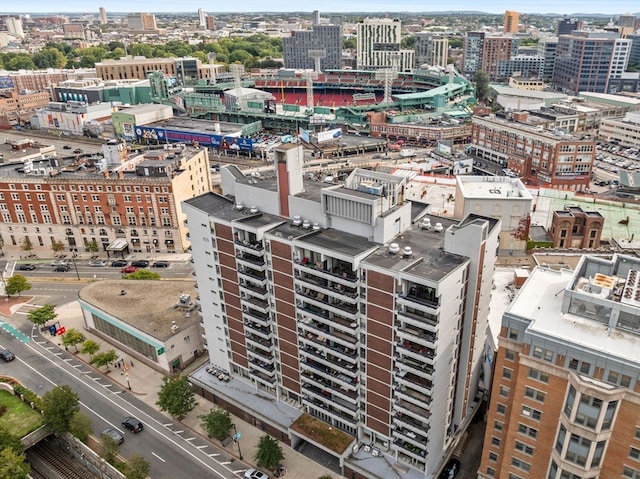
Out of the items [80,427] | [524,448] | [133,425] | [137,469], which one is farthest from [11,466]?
[524,448]

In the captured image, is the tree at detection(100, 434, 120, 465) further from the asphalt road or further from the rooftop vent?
the rooftop vent

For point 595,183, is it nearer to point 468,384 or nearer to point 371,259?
point 468,384

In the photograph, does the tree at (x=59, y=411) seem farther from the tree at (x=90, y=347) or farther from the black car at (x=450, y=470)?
the black car at (x=450, y=470)

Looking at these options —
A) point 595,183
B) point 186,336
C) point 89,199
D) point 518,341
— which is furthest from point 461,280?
point 595,183

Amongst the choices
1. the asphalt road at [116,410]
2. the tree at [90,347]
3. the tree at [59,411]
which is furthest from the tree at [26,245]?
the tree at [59,411]

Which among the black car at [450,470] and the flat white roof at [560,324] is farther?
the black car at [450,470]

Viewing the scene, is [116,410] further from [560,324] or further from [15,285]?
[560,324]

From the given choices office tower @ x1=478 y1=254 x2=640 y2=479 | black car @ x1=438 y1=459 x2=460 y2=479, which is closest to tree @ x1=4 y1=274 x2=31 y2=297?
black car @ x1=438 y1=459 x2=460 y2=479
